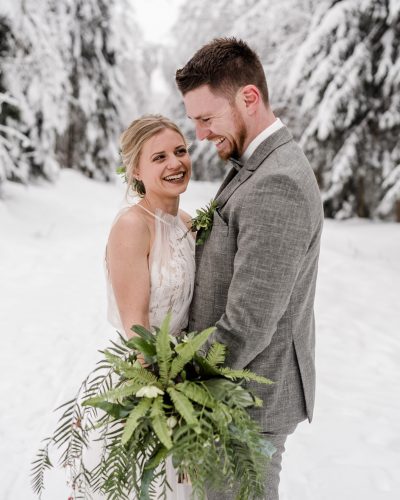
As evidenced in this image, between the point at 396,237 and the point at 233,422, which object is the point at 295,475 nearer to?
the point at 233,422

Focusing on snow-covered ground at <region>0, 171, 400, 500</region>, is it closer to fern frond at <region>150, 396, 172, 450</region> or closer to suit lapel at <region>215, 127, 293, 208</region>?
fern frond at <region>150, 396, 172, 450</region>

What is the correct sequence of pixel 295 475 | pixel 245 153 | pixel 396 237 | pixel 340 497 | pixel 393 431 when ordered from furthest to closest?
pixel 396 237 → pixel 393 431 → pixel 295 475 → pixel 340 497 → pixel 245 153

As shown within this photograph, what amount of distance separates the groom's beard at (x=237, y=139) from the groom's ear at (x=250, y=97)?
0.05m

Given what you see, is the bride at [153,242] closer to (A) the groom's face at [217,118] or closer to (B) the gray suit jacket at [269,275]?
(B) the gray suit jacket at [269,275]

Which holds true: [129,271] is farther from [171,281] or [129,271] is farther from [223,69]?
[223,69]

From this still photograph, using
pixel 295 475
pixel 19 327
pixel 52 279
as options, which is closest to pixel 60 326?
pixel 19 327

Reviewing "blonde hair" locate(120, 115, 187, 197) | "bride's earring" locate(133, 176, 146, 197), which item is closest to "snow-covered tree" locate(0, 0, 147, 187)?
"bride's earring" locate(133, 176, 146, 197)

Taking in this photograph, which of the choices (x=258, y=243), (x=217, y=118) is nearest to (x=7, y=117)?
(x=217, y=118)

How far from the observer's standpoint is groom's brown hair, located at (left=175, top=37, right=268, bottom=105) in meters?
1.71

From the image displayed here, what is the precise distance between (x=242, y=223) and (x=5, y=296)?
18.8 feet

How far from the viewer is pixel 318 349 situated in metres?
5.32

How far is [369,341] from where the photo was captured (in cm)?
549

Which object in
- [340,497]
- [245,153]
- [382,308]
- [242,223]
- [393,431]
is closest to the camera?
[242,223]

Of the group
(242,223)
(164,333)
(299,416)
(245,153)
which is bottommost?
(299,416)
